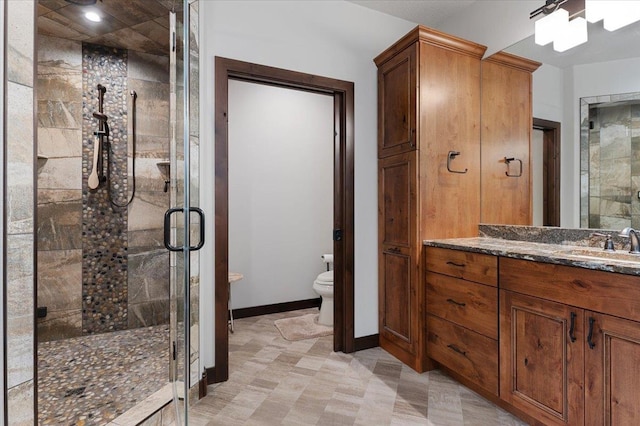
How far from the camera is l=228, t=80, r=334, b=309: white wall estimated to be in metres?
3.36

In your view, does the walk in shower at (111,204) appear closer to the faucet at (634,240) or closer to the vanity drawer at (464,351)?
the vanity drawer at (464,351)

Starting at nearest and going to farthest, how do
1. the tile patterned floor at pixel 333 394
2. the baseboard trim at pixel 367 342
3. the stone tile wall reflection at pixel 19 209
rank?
the stone tile wall reflection at pixel 19 209, the tile patterned floor at pixel 333 394, the baseboard trim at pixel 367 342

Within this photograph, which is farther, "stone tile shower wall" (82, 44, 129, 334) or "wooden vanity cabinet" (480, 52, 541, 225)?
"stone tile shower wall" (82, 44, 129, 334)

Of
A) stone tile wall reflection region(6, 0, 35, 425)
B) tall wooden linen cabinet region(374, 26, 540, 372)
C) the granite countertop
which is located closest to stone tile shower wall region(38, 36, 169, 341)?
stone tile wall reflection region(6, 0, 35, 425)

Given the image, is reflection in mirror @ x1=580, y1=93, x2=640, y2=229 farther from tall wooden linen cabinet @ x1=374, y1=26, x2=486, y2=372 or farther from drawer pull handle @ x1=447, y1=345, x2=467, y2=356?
drawer pull handle @ x1=447, y1=345, x2=467, y2=356

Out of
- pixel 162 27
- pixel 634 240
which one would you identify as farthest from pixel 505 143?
pixel 162 27

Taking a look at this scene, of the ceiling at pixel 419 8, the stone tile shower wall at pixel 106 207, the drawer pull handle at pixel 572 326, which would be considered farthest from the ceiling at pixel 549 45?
the stone tile shower wall at pixel 106 207

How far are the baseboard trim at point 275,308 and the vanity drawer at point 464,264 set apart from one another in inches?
72.6

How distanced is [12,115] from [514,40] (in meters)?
2.90

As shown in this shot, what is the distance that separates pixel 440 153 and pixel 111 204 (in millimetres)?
2615

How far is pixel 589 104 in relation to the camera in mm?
1924

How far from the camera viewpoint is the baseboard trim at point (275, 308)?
3336mm

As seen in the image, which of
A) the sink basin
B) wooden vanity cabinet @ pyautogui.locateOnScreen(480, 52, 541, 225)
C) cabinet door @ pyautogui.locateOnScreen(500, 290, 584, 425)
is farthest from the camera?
wooden vanity cabinet @ pyautogui.locateOnScreen(480, 52, 541, 225)

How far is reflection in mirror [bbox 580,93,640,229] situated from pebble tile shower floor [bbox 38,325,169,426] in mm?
2701
